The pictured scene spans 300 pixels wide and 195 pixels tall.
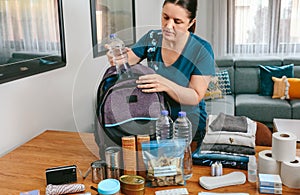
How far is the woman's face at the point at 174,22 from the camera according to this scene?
1.28 metres

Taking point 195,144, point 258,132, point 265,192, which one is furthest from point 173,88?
point 258,132

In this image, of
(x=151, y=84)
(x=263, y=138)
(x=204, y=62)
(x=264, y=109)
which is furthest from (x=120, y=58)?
(x=264, y=109)

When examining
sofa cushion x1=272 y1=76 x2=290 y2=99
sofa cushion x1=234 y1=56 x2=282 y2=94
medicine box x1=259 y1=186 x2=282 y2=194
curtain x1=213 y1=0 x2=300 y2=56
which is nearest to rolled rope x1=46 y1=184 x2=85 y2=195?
medicine box x1=259 y1=186 x2=282 y2=194

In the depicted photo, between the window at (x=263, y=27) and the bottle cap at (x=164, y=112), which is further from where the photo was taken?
the window at (x=263, y=27)

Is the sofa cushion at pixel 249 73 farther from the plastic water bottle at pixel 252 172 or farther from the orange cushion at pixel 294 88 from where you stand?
the plastic water bottle at pixel 252 172

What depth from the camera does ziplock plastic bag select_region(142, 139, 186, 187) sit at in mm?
1209

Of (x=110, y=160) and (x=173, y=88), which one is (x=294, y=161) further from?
(x=110, y=160)

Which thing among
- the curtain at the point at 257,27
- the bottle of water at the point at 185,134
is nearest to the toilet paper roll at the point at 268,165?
the bottle of water at the point at 185,134

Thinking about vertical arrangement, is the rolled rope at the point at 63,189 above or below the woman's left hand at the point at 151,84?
below

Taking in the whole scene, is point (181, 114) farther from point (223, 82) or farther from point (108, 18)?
point (223, 82)

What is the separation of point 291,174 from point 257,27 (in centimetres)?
393

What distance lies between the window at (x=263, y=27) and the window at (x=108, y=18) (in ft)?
7.55

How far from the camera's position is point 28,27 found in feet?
5.39

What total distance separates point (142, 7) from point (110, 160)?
231cm
